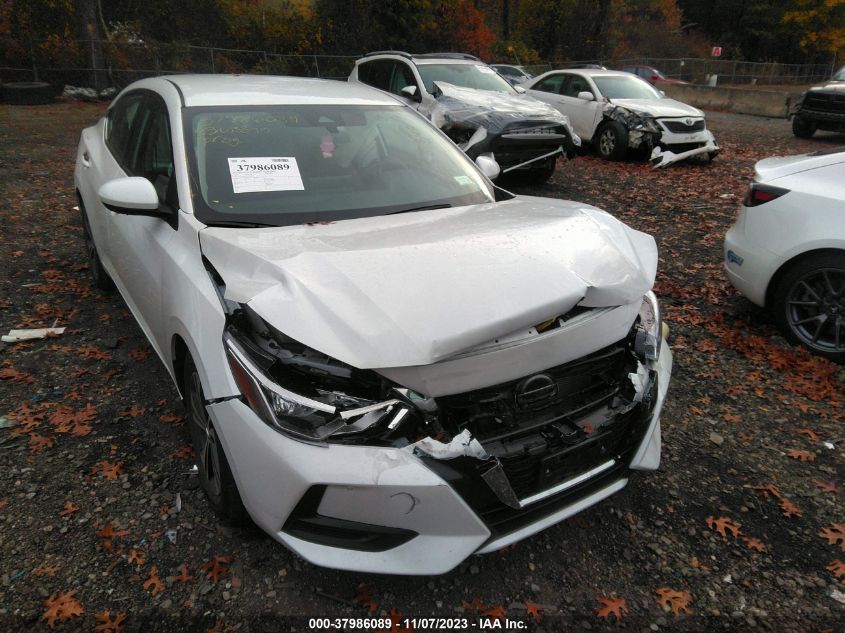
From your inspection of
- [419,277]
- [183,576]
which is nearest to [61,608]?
[183,576]

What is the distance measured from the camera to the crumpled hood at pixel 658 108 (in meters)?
10.1

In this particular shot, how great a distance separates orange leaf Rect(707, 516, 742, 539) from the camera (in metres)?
2.56

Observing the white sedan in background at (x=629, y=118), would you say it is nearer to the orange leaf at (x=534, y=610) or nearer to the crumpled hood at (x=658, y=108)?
the crumpled hood at (x=658, y=108)

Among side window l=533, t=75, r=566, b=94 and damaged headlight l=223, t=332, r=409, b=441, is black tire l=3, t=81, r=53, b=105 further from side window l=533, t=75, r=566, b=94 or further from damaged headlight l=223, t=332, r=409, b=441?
damaged headlight l=223, t=332, r=409, b=441

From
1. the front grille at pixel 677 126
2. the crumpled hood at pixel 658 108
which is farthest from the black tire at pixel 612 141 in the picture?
the front grille at pixel 677 126

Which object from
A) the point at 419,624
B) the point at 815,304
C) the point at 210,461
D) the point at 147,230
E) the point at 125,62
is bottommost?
the point at 419,624

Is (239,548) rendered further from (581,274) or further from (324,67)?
(324,67)

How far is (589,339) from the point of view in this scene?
2.21 m

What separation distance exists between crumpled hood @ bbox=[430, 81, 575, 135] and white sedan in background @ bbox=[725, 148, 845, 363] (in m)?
4.02

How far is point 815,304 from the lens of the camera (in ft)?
12.8

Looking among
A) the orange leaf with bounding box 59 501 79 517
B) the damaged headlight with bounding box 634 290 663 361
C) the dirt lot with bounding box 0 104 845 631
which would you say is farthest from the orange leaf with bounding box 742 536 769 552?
the orange leaf with bounding box 59 501 79 517

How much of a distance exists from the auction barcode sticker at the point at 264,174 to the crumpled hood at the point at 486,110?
16.8ft

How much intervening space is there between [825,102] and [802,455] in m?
12.9

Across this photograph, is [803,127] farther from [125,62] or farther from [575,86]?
[125,62]
